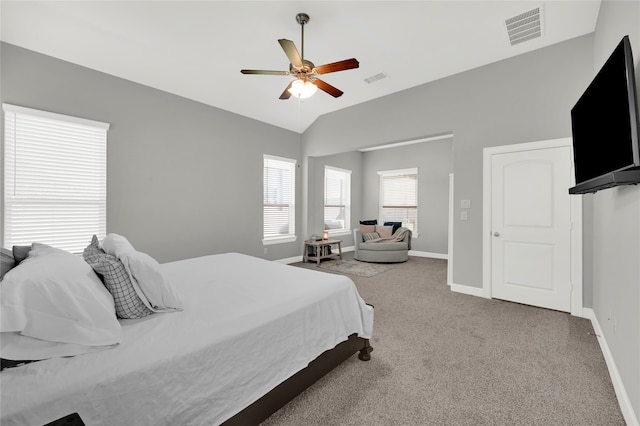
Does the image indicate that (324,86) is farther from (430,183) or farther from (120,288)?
(430,183)

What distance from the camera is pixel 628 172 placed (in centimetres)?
151

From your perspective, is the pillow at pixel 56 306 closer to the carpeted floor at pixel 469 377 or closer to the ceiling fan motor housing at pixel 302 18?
the carpeted floor at pixel 469 377

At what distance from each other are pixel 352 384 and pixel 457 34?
12.4ft

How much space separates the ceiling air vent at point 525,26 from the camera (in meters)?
2.93

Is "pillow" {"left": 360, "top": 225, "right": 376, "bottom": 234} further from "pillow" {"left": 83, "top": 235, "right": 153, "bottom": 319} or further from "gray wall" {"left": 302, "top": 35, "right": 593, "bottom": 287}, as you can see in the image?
"pillow" {"left": 83, "top": 235, "right": 153, "bottom": 319}

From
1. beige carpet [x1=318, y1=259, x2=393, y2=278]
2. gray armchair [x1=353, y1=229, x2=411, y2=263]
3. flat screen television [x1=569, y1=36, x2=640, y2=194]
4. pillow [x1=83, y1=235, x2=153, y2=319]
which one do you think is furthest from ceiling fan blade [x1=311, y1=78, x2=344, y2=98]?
gray armchair [x1=353, y1=229, x2=411, y2=263]

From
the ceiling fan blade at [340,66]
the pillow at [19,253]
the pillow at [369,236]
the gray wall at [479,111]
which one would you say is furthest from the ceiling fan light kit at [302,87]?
the pillow at [369,236]

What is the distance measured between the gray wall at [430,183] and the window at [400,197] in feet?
0.54

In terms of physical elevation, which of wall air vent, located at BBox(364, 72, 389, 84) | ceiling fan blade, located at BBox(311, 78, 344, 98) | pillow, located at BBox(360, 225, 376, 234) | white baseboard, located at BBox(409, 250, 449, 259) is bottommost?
white baseboard, located at BBox(409, 250, 449, 259)

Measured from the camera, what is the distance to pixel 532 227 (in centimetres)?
344

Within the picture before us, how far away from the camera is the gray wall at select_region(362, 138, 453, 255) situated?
22.0 ft

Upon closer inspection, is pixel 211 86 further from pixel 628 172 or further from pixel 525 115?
pixel 628 172

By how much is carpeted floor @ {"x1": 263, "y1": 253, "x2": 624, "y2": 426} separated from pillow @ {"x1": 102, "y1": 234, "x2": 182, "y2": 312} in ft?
2.88

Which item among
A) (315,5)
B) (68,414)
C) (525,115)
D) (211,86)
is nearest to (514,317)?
(525,115)
